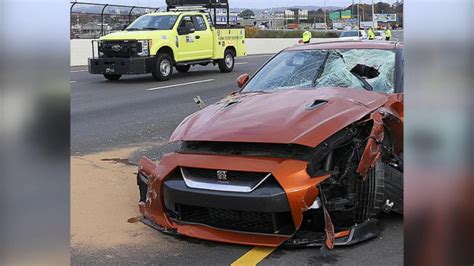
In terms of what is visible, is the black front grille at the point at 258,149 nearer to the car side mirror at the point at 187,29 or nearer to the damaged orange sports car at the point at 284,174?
the damaged orange sports car at the point at 284,174

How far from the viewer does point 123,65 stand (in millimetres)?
16078

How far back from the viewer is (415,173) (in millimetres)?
1659

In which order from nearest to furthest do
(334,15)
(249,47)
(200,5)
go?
(200,5) → (249,47) → (334,15)

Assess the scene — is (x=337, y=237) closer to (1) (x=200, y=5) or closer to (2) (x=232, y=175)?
(2) (x=232, y=175)

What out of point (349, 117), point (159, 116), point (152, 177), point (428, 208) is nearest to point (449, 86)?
point (428, 208)

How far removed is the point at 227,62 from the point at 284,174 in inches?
641

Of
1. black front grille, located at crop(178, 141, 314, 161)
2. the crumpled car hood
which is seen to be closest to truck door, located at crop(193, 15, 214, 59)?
the crumpled car hood

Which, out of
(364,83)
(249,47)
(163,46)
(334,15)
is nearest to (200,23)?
(163,46)

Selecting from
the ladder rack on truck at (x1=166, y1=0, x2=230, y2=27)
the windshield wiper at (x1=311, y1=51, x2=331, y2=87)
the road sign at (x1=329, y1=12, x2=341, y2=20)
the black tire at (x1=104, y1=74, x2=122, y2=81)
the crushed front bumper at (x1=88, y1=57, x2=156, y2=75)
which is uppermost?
the road sign at (x1=329, y1=12, x2=341, y2=20)

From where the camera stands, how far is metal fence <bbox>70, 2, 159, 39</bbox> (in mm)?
25688

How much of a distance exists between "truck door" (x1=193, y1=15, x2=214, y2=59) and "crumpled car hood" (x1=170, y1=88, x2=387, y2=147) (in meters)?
13.4

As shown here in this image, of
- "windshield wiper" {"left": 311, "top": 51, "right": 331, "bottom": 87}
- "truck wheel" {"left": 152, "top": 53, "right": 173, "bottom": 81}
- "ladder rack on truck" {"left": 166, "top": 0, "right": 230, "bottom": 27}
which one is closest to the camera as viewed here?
"windshield wiper" {"left": 311, "top": 51, "right": 331, "bottom": 87}

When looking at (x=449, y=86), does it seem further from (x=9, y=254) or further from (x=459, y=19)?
(x=9, y=254)

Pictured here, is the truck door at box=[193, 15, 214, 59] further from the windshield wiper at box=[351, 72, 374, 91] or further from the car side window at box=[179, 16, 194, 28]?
the windshield wiper at box=[351, 72, 374, 91]
